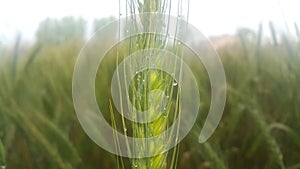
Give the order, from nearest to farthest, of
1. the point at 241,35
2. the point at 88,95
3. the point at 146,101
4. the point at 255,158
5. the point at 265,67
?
the point at 146,101 < the point at 88,95 < the point at 255,158 < the point at 241,35 < the point at 265,67

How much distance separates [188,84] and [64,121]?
0.31 m

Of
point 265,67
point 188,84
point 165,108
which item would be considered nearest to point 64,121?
point 188,84

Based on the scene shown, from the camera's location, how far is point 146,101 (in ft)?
1.40

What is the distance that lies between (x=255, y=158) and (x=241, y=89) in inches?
7.2

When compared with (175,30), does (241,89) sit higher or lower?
lower

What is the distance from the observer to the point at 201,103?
1.26 m

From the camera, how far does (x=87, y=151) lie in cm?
118

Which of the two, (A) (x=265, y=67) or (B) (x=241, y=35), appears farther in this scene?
(A) (x=265, y=67)

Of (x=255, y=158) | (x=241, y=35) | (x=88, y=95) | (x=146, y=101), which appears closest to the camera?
(x=146, y=101)

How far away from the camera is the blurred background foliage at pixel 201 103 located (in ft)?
3.67

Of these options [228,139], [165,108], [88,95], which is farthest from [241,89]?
[165,108]

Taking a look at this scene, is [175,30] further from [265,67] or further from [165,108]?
[265,67]

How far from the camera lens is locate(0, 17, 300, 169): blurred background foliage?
3.67 ft

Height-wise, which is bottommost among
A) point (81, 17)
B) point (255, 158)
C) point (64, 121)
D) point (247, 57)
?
point (255, 158)
